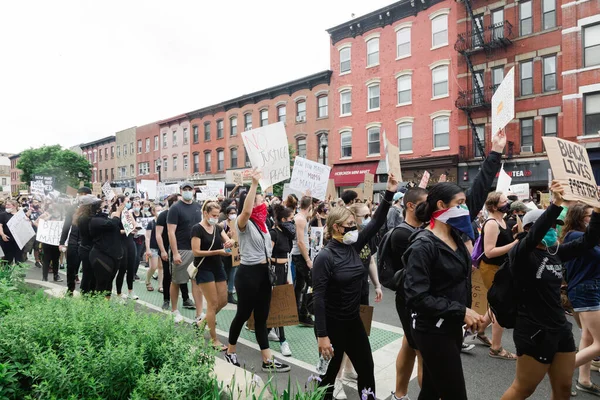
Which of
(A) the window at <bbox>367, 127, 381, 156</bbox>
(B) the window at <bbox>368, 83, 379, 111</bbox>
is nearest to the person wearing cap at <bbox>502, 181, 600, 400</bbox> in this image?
(A) the window at <bbox>367, 127, 381, 156</bbox>

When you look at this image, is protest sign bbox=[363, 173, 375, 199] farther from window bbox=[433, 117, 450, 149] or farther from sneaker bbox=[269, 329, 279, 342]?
window bbox=[433, 117, 450, 149]

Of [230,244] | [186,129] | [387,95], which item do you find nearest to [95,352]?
[230,244]

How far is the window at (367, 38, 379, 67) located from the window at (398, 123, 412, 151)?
4.79 m

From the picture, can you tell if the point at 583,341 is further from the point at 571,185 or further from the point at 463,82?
the point at 463,82

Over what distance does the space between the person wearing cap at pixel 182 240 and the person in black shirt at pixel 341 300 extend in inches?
135

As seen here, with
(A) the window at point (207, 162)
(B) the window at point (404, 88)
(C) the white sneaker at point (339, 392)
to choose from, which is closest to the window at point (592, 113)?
(B) the window at point (404, 88)

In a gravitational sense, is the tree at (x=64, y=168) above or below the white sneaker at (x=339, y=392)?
above

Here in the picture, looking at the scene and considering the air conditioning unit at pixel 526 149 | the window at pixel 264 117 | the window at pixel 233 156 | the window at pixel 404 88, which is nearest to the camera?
the air conditioning unit at pixel 526 149

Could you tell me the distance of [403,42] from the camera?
26.2m

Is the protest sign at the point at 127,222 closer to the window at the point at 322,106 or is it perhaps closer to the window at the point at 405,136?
the window at the point at 405,136

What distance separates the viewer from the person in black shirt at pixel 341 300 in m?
3.52

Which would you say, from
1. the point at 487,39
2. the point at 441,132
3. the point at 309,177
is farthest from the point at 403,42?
the point at 309,177

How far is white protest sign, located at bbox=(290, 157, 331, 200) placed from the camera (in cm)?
966

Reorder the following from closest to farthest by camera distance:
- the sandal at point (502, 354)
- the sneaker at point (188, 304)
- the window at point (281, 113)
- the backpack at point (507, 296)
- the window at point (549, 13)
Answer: the backpack at point (507, 296) → the sandal at point (502, 354) → the sneaker at point (188, 304) → the window at point (549, 13) → the window at point (281, 113)
